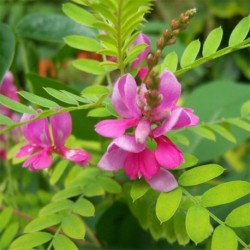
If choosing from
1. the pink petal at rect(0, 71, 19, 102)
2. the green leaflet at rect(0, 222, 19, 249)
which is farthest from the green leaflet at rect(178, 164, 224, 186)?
the pink petal at rect(0, 71, 19, 102)

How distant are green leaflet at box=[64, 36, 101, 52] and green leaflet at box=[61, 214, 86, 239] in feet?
0.58

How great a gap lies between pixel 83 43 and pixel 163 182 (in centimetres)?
18

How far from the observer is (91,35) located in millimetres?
781

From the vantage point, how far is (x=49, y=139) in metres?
0.59

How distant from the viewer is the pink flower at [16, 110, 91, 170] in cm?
58

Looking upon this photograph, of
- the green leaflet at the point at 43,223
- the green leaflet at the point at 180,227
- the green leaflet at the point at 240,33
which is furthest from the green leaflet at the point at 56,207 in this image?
the green leaflet at the point at 240,33

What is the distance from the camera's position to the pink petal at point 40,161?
21.9 inches

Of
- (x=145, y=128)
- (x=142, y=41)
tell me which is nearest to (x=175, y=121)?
(x=145, y=128)

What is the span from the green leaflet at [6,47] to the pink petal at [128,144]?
23 cm

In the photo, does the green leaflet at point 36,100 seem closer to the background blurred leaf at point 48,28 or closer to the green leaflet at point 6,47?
the green leaflet at point 6,47

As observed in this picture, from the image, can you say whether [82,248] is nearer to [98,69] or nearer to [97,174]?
[97,174]

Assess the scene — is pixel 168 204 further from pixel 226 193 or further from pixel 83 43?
pixel 83 43

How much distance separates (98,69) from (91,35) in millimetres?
184

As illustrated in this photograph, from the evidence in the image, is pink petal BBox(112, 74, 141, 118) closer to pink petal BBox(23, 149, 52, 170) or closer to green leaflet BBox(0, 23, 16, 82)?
pink petal BBox(23, 149, 52, 170)
